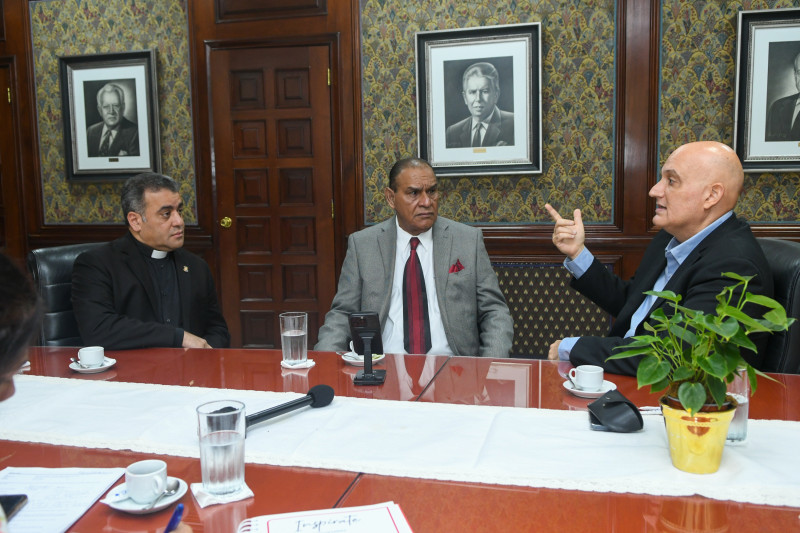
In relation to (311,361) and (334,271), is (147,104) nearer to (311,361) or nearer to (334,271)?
(334,271)

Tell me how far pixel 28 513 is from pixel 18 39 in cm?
502

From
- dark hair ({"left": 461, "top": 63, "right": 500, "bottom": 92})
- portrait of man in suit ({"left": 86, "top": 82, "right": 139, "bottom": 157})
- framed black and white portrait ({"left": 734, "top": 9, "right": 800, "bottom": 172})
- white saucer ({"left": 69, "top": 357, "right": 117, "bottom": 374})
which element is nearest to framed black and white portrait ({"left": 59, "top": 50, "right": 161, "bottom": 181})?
portrait of man in suit ({"left": 86, "top": 82, "right": 139, "bottom": 157})

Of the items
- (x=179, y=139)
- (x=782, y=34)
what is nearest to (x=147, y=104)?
(x=179, y=139)

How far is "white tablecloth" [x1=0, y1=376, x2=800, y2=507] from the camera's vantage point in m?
1.12

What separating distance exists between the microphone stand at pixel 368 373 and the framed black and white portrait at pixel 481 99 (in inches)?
105

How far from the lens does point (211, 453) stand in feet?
3.60

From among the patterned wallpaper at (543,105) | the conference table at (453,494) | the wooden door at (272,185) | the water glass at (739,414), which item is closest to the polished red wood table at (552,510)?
the conference table at (453,494)

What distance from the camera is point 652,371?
43.8 inches

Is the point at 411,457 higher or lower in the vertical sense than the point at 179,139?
lower

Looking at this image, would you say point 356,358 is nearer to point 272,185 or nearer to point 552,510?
point 552,510

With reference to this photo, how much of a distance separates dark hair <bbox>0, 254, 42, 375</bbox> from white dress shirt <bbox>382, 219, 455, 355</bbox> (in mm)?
2008

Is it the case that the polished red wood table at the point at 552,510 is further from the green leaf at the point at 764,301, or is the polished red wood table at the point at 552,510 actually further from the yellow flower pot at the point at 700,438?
the green leaf at the point at 764,301

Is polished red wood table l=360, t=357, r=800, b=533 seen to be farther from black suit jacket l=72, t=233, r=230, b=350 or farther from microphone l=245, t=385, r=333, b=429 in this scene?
black suit jacket l=72, t=233, r=230, b=350

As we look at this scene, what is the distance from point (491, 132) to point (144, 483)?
3.51 metres
